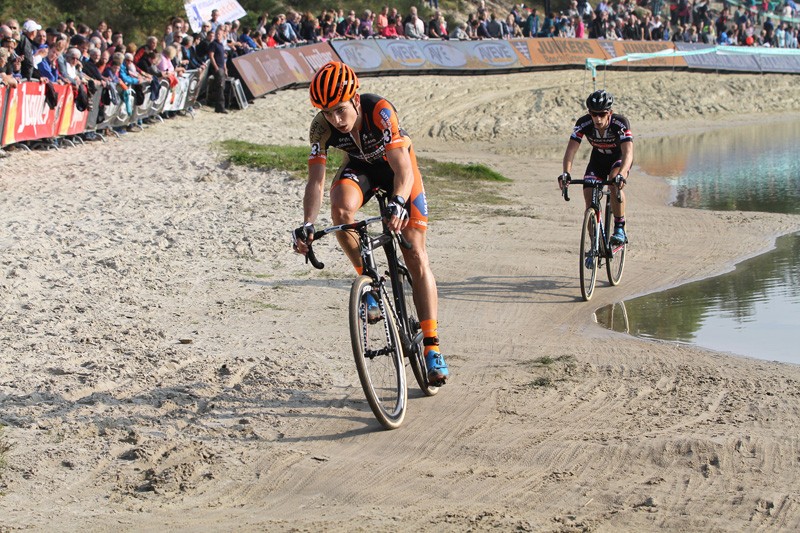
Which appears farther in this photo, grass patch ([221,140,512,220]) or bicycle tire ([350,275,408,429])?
grass patch ([221,140,512,220])

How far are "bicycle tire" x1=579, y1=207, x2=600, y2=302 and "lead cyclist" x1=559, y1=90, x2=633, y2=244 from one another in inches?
8.7

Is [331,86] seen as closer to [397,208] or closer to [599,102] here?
[397,208]

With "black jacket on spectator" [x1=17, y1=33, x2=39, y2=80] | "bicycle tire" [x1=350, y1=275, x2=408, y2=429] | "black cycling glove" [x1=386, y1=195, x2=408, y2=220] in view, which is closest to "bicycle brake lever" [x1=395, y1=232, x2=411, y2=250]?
"black cycling glove" [x1=386, y1=195, x2=408, y2=220]

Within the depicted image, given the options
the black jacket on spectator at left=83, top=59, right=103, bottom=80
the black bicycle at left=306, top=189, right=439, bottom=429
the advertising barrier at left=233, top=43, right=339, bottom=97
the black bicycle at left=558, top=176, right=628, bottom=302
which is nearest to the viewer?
the black bicycle at left=306, top=189, right=439, bottom=429

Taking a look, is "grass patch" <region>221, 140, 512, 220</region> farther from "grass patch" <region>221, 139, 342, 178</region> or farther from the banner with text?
the banner with text

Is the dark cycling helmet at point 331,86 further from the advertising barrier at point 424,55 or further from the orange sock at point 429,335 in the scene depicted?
the advertising barrier at point 424,55

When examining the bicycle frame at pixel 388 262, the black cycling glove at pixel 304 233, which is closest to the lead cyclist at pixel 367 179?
the bicycle frame at pixel 388 262

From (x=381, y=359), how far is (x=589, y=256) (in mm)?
4685

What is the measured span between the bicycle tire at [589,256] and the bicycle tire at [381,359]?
4282 millimetres

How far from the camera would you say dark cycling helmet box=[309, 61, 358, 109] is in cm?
597

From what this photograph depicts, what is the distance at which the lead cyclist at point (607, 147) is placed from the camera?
34.1 ft

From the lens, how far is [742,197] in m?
17.8

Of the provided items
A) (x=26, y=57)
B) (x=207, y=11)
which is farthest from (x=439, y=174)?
(x=207, y=11)

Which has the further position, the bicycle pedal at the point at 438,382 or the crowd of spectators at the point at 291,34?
the crowd of spectators at the point at 291,34
